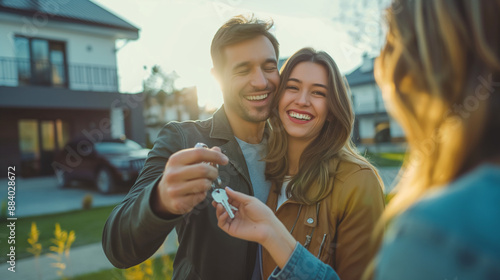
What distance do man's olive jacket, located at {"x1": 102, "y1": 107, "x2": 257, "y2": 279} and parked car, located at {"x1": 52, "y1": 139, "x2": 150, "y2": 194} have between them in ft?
21.2

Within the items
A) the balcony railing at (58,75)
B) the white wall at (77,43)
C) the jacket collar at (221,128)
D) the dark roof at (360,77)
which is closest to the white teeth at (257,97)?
the jacket collar at (221,128)

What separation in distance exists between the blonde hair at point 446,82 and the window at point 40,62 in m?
15.0

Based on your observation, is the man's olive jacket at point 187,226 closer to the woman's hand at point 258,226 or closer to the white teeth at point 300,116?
the woman's hand at point 258,226

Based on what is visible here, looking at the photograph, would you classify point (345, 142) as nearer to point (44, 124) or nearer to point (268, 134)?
point (268, 134)

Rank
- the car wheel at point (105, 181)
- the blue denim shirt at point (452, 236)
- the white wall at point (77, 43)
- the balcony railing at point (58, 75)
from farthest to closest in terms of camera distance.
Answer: the balcony railing at point (58, 75)
the white wall at point (77, 43)
the car wheel at point (105, 181)
the blue denim shirt at point (452, 236)

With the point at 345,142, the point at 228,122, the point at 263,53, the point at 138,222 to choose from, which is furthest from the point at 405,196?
the point at 263,53

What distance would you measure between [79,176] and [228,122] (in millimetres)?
9201

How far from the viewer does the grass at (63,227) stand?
4983 mm

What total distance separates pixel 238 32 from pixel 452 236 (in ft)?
6.43

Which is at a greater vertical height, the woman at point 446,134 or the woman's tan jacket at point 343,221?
the woman at point 446,134

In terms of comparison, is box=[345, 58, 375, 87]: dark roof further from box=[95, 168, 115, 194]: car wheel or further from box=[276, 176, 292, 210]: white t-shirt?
box=[276, 176, 292, 210]: white t-shirt

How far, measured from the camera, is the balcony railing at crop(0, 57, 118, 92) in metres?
12.8

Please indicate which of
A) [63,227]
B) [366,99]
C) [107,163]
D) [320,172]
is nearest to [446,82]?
[320,172]

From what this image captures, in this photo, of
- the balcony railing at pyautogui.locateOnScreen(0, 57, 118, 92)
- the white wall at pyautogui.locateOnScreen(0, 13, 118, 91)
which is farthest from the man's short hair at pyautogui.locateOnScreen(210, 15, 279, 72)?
the balcony railing at pyautogui.locateOnScreen(0, 57, 118, 92)
